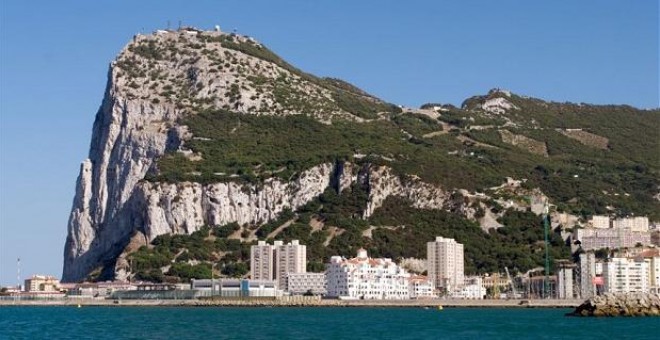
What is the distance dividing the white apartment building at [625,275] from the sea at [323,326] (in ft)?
122

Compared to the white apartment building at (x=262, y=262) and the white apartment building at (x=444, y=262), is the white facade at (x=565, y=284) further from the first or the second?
the white apartment building at (x=262, y=262)

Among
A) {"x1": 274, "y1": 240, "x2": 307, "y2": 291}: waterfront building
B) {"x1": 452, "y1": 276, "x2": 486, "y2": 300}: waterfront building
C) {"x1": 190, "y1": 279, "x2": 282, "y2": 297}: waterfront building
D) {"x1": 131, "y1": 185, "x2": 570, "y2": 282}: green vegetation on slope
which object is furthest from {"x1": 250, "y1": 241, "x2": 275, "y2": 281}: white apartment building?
{"x1": 452, "y1": 276, "x2": 486, "y2": 300}: waterfront building

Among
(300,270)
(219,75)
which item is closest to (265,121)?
(219,75)

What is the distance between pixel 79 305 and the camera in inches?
6058

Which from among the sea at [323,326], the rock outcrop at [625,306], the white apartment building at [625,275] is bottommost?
the sea at [323,326]

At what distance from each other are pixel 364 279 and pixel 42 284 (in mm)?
44691

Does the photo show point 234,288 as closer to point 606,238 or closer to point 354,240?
point 354,240

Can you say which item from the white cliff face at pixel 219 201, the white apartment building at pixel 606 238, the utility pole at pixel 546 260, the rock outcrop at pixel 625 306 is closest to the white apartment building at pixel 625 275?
the utility pole at pixel 546 260

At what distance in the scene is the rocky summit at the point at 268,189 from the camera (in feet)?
545

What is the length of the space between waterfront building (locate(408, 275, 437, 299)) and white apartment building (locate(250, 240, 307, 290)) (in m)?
12.7

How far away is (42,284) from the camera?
176 m

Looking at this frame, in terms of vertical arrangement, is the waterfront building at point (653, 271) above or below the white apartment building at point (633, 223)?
below

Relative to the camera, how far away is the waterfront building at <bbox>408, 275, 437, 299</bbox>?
155 metres

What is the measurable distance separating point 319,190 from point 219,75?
3136cm
